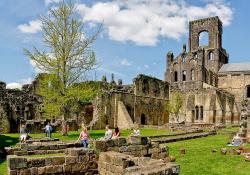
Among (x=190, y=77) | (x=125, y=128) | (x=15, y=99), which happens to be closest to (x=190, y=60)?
(x=190, y=77)

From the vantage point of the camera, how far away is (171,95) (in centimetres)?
5388

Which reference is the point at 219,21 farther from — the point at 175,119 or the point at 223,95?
the point at 175,119

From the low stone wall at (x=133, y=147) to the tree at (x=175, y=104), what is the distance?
36774mm

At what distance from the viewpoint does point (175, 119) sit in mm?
53281

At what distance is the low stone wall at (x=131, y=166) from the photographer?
945cm

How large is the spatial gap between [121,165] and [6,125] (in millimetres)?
25598

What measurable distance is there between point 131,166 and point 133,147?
3809mm

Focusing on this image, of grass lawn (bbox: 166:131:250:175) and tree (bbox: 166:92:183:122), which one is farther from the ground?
tree (bbox: 166:92:183:122)

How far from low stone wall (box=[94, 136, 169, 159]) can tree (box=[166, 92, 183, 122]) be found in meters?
36.8

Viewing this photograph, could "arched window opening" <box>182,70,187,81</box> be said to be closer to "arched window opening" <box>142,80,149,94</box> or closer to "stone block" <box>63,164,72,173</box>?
"arched window opening" <box>142,80,149,94</box>

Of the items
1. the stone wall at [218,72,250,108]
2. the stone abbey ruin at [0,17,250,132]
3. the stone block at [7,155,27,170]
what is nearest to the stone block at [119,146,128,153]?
the stone block at [7,155,27,170]

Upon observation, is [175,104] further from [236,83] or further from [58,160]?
[58,160]

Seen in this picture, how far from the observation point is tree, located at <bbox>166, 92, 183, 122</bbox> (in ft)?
170

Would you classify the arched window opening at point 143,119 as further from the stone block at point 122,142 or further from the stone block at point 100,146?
the stone block at point 100,146
